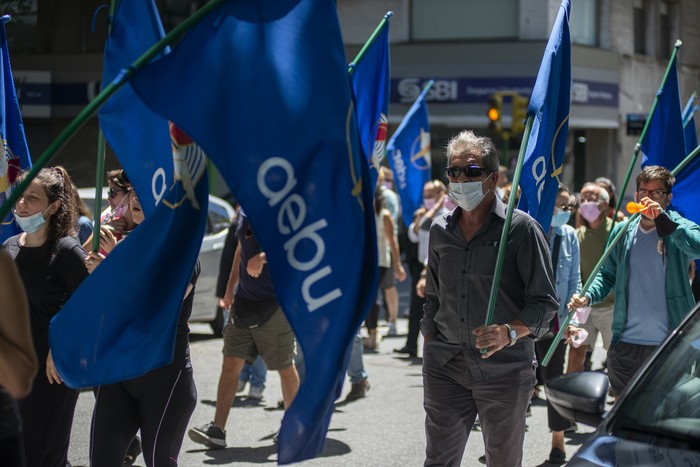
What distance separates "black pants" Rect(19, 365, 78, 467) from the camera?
528 cm

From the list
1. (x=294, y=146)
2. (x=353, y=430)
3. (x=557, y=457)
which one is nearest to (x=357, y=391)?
(x=353, y=430)

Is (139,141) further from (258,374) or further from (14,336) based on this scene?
(258,374)

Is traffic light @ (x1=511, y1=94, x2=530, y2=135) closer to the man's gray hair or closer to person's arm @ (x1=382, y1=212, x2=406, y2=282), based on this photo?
person's arm @ (x1=382, y1=212, x2=406, y2=282)

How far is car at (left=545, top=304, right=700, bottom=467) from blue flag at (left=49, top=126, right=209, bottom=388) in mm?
1364

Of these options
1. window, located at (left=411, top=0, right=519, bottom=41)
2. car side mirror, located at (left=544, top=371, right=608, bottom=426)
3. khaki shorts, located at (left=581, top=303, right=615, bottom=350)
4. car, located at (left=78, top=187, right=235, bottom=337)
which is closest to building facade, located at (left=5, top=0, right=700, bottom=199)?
window, located at (left=411, top=0, right=519, bottom=41)

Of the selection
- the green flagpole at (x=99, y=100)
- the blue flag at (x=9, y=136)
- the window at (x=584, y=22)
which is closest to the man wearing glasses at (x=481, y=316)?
the green flagpole at (x=99, y=100)

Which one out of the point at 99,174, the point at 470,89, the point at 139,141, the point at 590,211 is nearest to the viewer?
the point at 99,174

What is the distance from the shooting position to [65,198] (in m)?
5.57

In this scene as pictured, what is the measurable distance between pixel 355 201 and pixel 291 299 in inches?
15.3

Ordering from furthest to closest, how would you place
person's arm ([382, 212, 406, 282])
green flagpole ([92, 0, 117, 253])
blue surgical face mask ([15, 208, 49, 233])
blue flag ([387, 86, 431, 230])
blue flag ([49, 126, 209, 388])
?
blue flag ([387, 86, 431, 230]) < person's arm ([382, 212, 406, 282]) < blue surgical face mask ([15, 208, 49, 233]) < green flagpole ([92, 0, 117, 253]) < blue flag ([49, 126, 209, 388])

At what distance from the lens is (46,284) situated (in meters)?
5.37

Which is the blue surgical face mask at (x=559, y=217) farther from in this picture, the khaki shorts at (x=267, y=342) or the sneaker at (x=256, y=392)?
the sneaker at (x=256, y=392)

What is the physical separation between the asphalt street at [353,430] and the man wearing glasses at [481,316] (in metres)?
2.38

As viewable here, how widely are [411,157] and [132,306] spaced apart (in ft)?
30.2
